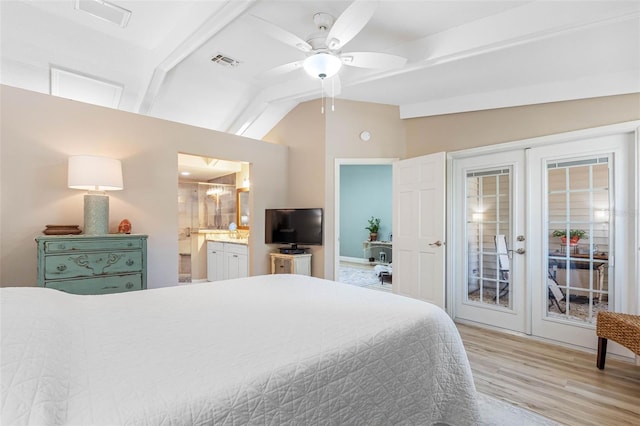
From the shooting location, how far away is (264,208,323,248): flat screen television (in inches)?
175

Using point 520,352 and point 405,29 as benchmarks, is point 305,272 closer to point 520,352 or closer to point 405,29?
point 520,352

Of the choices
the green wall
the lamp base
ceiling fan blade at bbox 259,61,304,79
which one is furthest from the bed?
the green wall

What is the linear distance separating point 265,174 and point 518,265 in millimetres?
3432

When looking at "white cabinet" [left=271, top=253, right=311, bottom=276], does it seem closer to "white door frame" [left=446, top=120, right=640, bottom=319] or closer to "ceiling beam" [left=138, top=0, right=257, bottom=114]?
"white door frame" [left=446, top=120, right=640, bottom=319]

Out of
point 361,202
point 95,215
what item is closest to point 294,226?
point 95,215

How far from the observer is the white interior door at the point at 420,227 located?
3.66 meters

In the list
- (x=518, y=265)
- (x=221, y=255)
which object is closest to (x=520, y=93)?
(x=518, y=265)

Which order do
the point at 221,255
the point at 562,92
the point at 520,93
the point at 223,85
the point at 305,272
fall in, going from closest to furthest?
the point at 562,92 → the point at 520,93 → the point at 223,85 → the point at 305,272 → the point at 221,255

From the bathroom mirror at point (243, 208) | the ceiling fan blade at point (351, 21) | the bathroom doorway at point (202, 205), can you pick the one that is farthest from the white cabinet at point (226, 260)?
the ceiling fan blade at point (351, 21)

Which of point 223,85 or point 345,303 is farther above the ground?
point 223,85

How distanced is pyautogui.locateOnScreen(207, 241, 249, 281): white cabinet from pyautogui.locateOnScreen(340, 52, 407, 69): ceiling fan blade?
3.26 meters

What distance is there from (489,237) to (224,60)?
11.9 feet

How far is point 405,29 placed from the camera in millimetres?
2760

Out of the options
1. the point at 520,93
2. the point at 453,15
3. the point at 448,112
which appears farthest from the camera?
the point at 448,112
